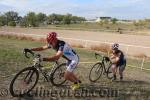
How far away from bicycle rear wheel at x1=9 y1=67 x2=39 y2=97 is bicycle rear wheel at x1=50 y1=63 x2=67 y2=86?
97cm

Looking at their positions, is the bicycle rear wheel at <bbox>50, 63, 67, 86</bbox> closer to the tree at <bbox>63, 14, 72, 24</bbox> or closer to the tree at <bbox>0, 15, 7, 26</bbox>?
the tree at <bbox>0, 15, 7, 26</bbox>

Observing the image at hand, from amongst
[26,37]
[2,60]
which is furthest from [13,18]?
[2,60]

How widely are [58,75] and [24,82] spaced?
1487 millimetres

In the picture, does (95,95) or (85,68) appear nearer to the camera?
(95,95)

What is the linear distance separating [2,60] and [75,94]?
662cm

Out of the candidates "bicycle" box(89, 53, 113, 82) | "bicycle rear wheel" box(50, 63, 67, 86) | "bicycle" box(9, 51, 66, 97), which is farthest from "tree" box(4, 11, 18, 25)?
"bicycle" box(9, 51, 66, 97)

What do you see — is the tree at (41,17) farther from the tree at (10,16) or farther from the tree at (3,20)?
the tree at (3,20)

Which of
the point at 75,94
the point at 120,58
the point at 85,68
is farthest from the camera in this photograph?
the point at 85,68

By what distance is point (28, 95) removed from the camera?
8875 mm

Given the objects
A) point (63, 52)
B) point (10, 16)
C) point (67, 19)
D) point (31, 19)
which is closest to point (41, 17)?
point (67, 19)

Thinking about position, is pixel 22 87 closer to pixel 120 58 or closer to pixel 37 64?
pixel 37 64

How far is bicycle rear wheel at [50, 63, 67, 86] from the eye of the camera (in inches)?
391

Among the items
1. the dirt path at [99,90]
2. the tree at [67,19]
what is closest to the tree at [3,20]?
the tree at [67,19]

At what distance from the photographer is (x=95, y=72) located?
454 inches
